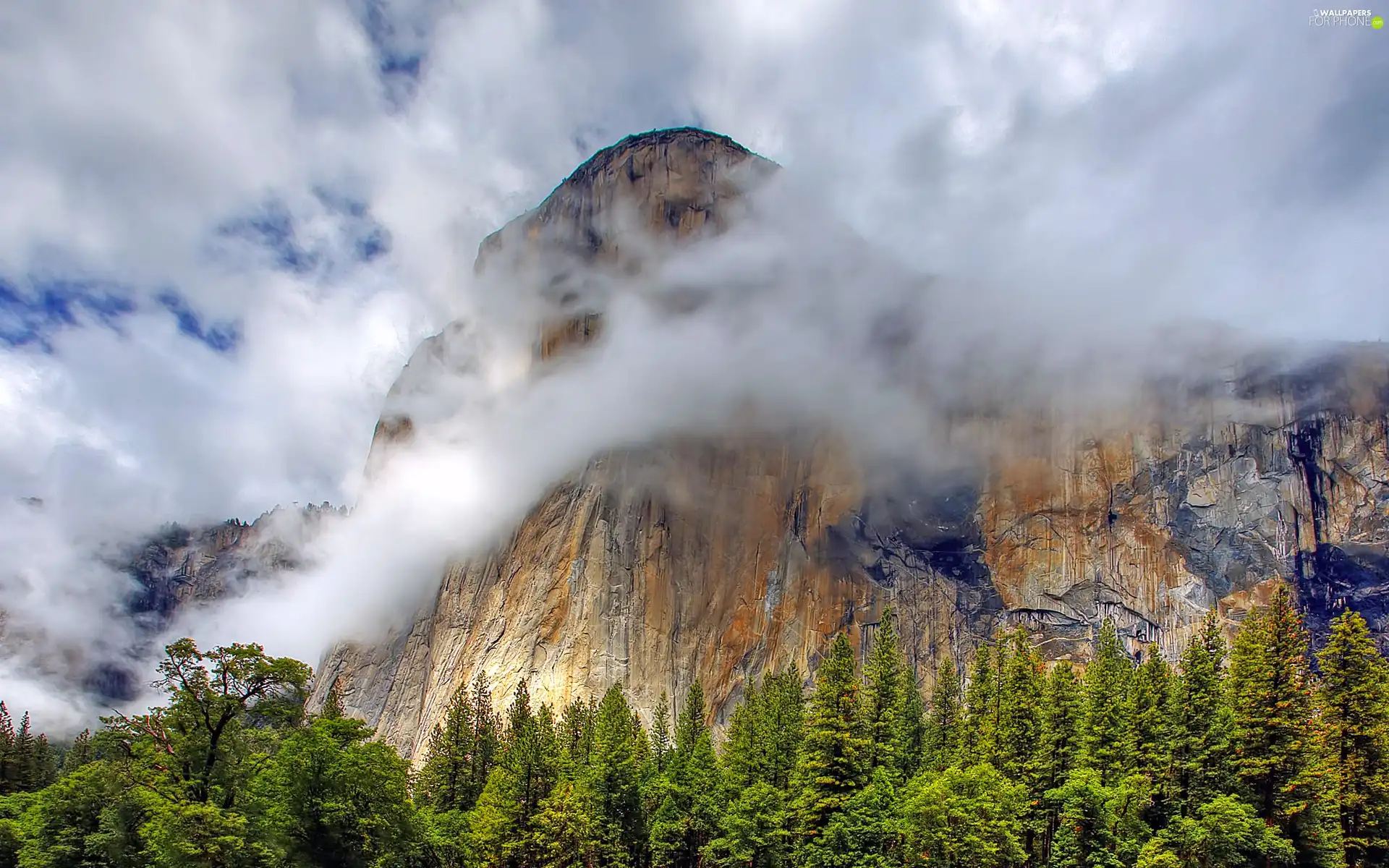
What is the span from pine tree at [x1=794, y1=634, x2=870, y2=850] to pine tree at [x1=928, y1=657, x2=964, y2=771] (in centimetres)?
755

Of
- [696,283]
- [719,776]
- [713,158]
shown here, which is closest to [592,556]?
[696,283]

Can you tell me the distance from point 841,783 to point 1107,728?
46.1ft

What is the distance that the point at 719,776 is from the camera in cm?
4759

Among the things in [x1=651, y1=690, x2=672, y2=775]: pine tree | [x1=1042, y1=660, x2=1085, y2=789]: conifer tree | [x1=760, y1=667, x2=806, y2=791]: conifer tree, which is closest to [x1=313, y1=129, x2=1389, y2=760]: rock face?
[x1=651, y1=690, x2=672, y2=775]: pine tree

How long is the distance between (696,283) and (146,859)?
103 meters

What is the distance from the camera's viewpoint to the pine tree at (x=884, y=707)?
43438mm

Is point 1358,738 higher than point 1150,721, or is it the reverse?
point 1150,721

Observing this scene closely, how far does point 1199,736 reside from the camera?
131ft

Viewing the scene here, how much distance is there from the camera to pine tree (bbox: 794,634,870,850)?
39.9 m

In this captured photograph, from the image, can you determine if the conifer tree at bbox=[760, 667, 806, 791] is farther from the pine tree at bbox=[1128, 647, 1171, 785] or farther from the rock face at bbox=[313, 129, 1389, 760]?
the rock face at bbox=[313, 129, 1389, 760]

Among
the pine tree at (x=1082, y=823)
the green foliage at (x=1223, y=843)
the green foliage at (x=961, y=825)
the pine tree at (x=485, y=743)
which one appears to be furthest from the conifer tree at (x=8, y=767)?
the green foliage at (x=1223, y=843)

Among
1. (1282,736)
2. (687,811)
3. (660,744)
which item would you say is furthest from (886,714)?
(660,744)

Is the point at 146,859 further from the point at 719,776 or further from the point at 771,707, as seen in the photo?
the point at 771,707

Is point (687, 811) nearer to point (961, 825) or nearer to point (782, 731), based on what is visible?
point (782, 731)
